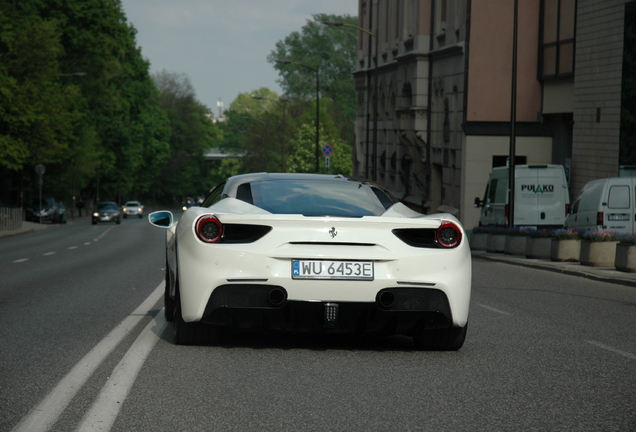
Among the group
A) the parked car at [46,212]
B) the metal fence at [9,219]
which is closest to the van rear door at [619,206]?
the metal fence at [9,219]

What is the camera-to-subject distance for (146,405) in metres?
5.77

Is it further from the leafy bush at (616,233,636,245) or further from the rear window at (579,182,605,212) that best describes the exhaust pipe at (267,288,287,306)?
the rear window at (579,182,605,212)

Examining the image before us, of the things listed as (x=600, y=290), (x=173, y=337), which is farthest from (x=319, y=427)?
(x=600, y=290)

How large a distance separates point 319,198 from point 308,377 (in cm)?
189

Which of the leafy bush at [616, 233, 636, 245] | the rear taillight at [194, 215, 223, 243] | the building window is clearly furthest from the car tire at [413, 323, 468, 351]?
the building window

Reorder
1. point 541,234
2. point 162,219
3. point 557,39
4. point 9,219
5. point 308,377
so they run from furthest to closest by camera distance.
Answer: point 9,219, point 557,39, point 541,234, point 162,219, point 308,377

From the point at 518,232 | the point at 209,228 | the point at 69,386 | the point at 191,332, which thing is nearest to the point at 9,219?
the point at 518,232

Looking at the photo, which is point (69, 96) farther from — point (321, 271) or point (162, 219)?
point (321, 271)

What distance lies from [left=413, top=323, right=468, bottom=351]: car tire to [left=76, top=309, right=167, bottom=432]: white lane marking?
2.09 metres

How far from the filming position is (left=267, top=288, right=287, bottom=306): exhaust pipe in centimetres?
733

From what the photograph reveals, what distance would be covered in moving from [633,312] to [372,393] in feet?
22.0

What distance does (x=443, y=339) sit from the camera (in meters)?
7.98

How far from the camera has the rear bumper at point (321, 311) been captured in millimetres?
7375

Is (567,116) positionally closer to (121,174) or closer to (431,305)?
(431,305)
